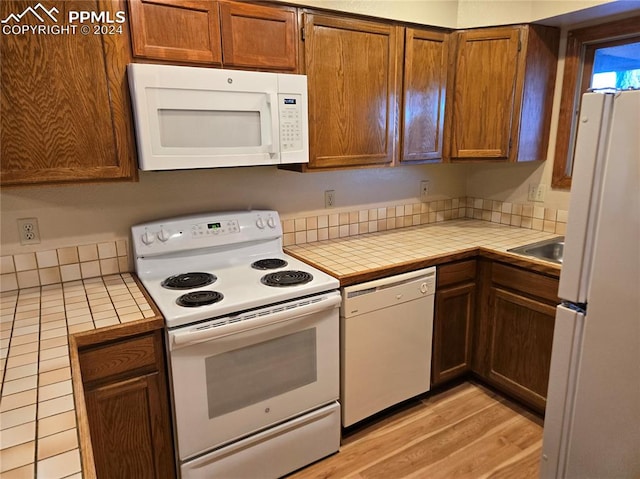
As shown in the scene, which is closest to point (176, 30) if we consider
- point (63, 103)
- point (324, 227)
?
point (63, 103)

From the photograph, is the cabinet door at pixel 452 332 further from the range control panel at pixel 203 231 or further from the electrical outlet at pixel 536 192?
the range control panel at pixel 203 231

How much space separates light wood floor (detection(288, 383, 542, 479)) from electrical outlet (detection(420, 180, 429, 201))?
1288 mm

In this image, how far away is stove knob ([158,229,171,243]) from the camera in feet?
6.63

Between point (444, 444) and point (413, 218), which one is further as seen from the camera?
point (413, 218)

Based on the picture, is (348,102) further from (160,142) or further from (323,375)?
(323,375)

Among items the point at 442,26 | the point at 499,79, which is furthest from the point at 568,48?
the point at 442,26

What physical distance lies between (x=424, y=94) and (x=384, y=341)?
1.39 meters

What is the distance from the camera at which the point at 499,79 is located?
2.42m

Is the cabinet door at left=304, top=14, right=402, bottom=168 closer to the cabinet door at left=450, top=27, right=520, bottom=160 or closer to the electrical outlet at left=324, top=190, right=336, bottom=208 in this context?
the electrical outlet at left=324, top=190, right=336, bottom=208

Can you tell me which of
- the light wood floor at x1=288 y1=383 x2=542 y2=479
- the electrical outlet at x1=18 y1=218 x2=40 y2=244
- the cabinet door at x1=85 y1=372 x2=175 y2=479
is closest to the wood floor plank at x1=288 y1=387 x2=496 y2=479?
the light wood floor at x1=288 y1=383 x2=542 y2=479

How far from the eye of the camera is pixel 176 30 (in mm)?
1706

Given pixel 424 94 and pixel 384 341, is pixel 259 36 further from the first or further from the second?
pixel 384 341

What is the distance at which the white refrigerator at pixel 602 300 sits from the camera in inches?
44.8

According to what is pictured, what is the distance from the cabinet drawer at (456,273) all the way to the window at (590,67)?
0.80 meters
